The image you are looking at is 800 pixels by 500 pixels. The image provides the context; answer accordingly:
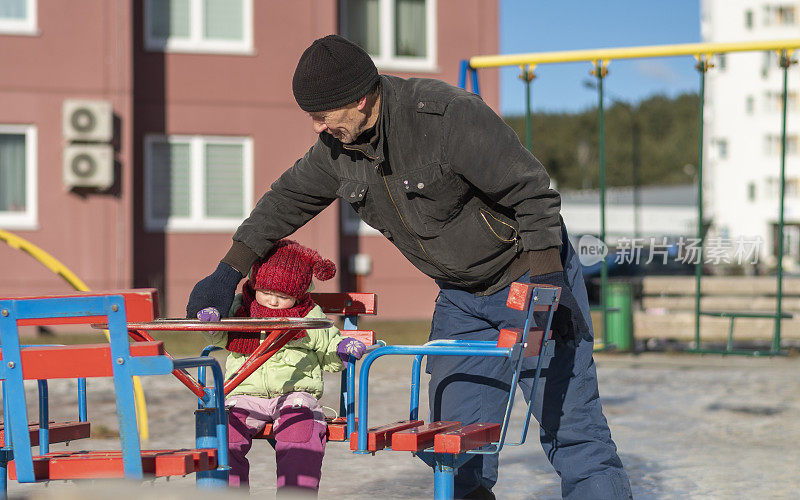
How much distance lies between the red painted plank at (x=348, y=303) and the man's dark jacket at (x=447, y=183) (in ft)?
2.30

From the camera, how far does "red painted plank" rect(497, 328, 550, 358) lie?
323 cm

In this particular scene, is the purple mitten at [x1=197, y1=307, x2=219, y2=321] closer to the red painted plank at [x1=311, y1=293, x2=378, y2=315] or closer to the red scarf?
the red scarf

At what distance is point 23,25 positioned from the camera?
17.4m

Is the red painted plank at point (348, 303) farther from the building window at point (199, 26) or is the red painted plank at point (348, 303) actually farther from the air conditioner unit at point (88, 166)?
the building window at point (199, 26)

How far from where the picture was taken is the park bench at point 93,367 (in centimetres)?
289

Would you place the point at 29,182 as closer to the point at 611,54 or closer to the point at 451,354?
the point at 611,54

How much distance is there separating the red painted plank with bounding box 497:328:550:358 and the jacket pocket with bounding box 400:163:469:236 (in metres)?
0.50

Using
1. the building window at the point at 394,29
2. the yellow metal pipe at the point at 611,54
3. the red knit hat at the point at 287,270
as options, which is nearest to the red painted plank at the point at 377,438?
the red knit hat at the point at 287,270

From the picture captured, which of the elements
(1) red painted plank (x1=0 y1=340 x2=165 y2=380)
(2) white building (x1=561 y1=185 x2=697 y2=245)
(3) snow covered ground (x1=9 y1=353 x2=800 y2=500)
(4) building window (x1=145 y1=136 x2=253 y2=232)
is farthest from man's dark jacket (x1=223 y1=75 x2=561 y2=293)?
(2) white building (x1=561 y1=185 x2=697 y2=245)

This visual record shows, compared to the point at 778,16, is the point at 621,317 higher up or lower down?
lower down

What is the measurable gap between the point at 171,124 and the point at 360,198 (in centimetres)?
1498

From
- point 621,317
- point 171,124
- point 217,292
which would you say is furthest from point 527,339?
point 171,124

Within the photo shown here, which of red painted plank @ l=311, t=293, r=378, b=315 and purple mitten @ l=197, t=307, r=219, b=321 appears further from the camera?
red painted plank @ l=311, t=293, r=378, b=315

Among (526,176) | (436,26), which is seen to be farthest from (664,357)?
(526,176)
